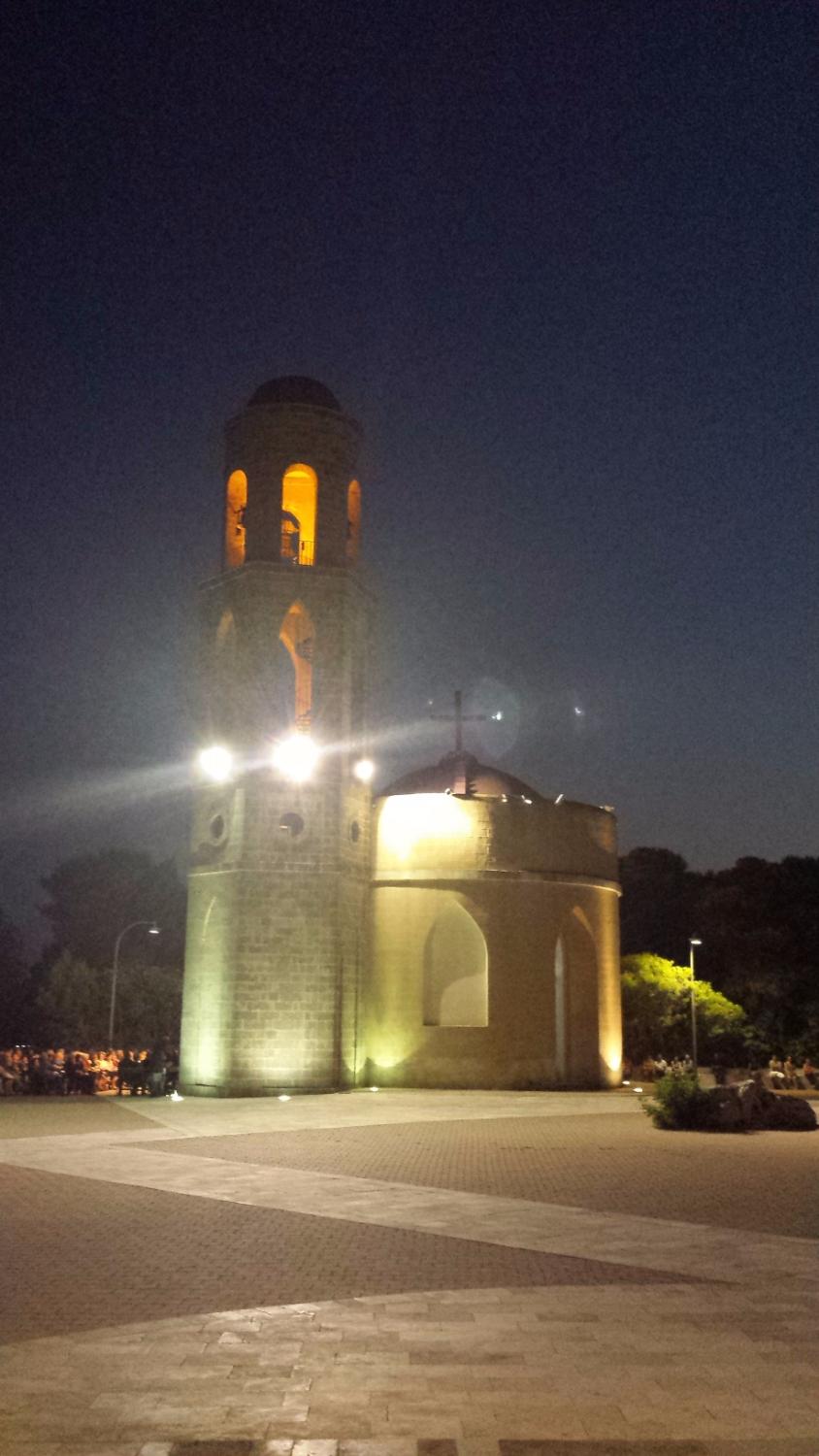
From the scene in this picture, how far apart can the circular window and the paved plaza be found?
11.8 m

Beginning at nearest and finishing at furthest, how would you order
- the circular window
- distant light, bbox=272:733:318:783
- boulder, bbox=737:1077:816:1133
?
boulder, bbox=737:1077:816:1133, the circular window, distant light, bbox=272:733:318:783

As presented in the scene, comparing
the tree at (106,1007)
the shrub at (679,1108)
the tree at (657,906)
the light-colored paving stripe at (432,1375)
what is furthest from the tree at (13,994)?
the light-colored paving stripe at (432,1375)

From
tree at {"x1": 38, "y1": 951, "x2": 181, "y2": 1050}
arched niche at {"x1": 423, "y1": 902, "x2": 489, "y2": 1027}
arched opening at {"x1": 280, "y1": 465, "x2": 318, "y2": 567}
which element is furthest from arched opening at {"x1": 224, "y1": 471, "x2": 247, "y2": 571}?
tree at {"x1": 38, "y1": 951, "x2": 181, "y2": 1050}

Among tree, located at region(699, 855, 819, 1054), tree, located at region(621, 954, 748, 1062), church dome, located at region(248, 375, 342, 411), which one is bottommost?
tree, located at region(621, 954, 748, 1062)

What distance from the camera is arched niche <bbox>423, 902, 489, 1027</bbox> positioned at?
31.2 meters

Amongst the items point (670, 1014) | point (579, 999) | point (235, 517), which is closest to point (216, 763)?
point (235, 517)

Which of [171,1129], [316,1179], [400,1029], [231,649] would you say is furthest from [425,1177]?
[231,649]

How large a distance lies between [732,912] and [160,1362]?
49902 mm

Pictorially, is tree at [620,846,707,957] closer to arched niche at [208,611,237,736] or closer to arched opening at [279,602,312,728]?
arched opening at [279,602,312,728]

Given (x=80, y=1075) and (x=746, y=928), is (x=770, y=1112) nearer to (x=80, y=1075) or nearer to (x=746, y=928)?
(x=80, y=1075)

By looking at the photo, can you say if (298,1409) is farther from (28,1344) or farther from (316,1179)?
(316,1179)

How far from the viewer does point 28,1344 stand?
705 centimetres

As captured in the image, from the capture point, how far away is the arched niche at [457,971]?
102ft

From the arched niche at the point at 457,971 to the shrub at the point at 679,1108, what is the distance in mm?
10366
